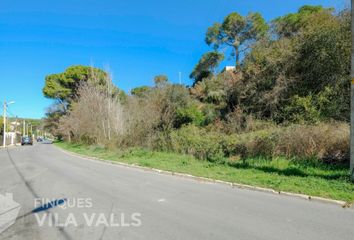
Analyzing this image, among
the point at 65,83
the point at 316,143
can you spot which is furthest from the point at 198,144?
the point at 65,83

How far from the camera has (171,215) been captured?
5.90m

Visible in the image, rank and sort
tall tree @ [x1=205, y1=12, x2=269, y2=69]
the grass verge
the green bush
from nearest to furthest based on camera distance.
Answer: the grass verge, the green bush, tall tree @ [x1=205, y1=12, x2=269, y2=69]

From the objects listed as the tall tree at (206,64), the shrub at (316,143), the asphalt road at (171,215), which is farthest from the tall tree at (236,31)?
the asphalt road at (171,215)

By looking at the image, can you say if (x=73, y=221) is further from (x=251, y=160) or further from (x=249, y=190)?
(x=251, y=160)

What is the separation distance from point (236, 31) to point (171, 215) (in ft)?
113

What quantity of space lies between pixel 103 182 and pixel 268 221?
629cm

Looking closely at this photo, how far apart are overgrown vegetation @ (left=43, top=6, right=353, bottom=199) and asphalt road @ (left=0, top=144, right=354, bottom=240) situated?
2.09m

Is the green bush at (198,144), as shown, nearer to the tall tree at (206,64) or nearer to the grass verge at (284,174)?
the grass verge at (284,174)

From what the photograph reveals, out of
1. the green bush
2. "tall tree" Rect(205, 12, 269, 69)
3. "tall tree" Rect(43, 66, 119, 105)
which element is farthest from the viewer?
"tall tree" Rect(43, 66, 119, 105)

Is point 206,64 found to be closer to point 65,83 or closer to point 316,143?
point 65,83

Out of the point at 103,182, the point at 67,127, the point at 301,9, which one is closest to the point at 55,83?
the point at 67,127

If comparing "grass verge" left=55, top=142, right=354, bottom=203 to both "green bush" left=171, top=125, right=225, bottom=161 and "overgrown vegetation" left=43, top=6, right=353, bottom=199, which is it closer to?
"overgrown vegetation" left=43, top=6, right=353, bottom=199

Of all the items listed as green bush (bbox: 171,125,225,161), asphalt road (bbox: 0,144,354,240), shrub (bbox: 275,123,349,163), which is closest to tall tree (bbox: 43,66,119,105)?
green bush (bbox: 171,125,225,161)

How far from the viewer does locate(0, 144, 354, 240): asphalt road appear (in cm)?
484
